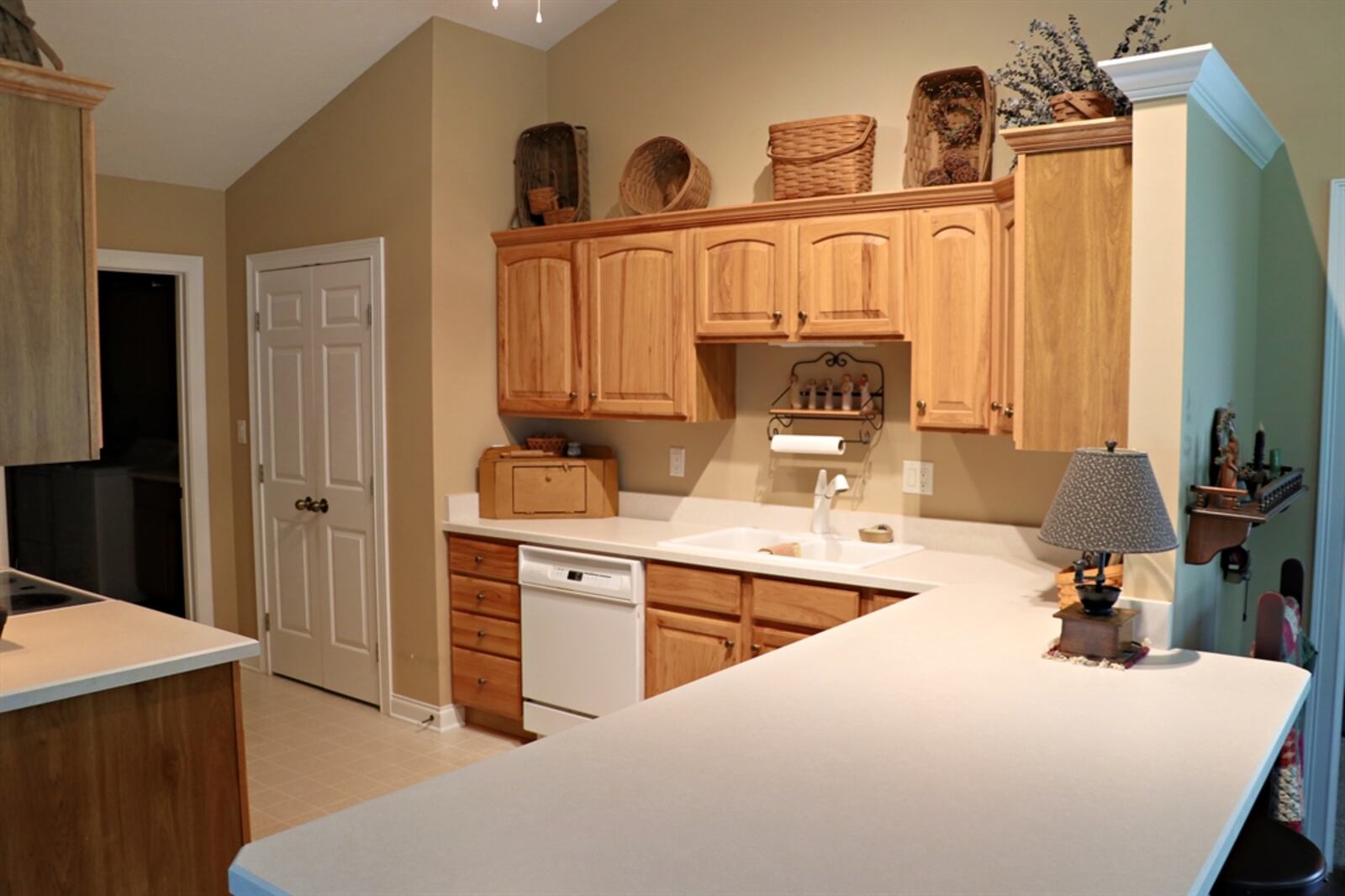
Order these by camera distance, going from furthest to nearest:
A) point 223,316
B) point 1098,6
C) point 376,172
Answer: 1. point 223,316
2. point 376,172
3. point 1098,6

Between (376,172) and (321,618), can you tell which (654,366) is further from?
(321,618)

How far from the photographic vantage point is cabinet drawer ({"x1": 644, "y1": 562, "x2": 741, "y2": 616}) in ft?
11.7

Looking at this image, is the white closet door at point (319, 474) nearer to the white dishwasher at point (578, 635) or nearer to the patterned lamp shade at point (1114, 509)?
the white dishwasher at point (578, 635)

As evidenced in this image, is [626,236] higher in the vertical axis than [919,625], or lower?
higher

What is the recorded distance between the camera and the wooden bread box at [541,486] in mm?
4375

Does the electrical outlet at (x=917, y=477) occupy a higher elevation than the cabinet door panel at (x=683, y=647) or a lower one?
higher

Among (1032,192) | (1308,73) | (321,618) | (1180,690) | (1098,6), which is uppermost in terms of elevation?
(1098,6)

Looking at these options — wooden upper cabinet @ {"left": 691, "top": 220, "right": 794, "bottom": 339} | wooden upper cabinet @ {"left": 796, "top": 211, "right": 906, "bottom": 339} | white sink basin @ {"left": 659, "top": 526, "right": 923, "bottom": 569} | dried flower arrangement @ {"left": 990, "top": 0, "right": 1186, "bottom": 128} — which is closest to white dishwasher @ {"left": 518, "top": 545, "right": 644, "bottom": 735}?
white sink basin @ {"left": 659, "top": 526, "right": 923, "bottom": 569}

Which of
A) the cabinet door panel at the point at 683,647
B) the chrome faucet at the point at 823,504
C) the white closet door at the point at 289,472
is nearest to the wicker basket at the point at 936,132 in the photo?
the chrome faucet at the point at 823,504

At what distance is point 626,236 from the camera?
4.14 m

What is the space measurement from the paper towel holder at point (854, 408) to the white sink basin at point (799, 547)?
39cm

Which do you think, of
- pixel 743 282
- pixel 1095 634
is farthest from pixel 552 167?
pixel 1095 634

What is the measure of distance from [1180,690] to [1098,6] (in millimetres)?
2312

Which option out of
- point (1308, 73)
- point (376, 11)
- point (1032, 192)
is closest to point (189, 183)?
point (376, 11)
